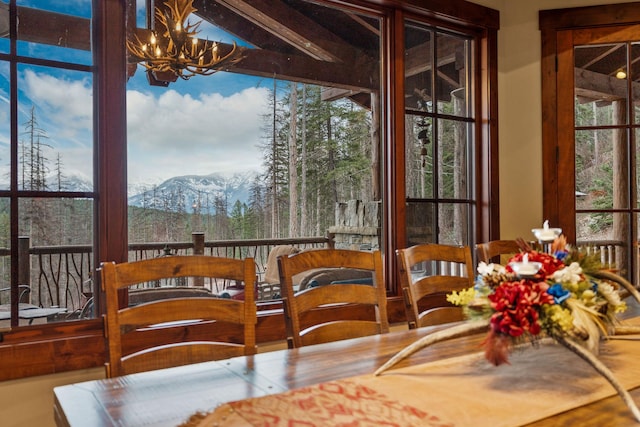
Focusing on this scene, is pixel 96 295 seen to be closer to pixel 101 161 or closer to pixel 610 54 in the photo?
pixel 101 161

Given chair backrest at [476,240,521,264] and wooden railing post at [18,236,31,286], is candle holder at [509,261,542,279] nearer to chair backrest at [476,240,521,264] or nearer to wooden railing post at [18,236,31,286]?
chair backrest at [476,240,521,264]

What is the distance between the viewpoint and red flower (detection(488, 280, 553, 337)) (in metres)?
1.01

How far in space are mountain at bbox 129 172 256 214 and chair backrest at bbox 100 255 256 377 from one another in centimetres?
423

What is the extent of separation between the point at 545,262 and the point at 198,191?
527 cm

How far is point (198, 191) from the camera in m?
6.06

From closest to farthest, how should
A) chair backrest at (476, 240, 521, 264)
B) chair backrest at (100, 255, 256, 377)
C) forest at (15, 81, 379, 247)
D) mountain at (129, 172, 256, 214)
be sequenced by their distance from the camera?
chair backrest at (100, 255, 256, 377) → chair backrest at (476, 240, 521, 264) → mountain at (129, 172, 256, 214) → forest at (15, 81, 379, 247)

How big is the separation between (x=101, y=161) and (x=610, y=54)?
2924mm

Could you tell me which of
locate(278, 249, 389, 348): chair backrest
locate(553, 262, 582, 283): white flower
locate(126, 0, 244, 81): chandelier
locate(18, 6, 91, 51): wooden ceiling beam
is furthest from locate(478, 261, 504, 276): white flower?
locate(126, 0, 244, 81): chandelier

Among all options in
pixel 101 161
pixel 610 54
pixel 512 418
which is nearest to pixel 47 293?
pixel 101 161

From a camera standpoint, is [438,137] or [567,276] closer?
[567,276]

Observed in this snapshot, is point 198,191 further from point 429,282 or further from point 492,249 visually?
point 429,282

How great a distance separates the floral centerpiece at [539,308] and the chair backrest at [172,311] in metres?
0.60

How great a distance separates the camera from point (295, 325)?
168cm

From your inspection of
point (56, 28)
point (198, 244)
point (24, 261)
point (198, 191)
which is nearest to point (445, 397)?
point (24, 261)
